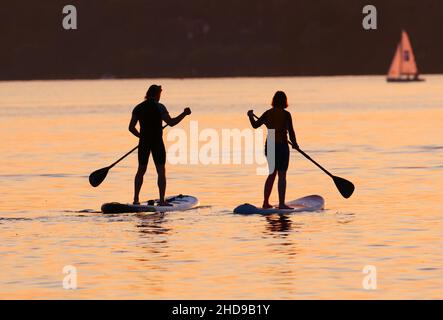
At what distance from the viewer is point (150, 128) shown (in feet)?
91.7

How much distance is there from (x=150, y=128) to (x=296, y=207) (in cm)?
303

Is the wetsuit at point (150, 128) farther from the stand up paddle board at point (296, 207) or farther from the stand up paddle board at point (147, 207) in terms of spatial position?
the stand up paddle board at point (296, 207)

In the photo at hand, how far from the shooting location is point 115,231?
26.2 metres

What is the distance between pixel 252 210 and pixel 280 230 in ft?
7.39

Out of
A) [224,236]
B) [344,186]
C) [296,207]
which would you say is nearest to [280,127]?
[296,207]

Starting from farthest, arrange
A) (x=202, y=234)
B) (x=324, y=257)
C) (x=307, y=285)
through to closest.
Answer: (x=202, y=234), (x=324, y=257), (x=307, y=285)

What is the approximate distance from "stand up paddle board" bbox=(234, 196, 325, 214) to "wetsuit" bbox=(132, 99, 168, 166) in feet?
5.42

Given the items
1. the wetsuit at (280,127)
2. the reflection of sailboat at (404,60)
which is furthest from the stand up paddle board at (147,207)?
the reflection of sailboat at (404,60)

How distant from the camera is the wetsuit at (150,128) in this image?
91.4ft

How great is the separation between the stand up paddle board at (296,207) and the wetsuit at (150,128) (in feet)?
5.42

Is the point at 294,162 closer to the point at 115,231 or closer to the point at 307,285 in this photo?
the point at 115,231

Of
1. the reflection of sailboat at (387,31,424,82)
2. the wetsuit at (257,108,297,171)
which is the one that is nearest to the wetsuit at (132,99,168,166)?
the wetsuit at (257,108,297,171)

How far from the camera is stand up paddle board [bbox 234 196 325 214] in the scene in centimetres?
2828
